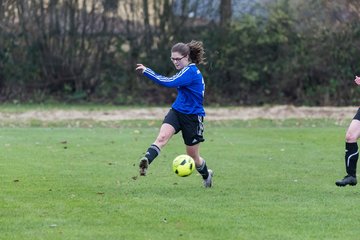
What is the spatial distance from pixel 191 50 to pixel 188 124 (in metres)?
0.98

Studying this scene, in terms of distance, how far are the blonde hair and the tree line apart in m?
18.0

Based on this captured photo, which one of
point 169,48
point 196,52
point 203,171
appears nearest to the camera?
point 203,171

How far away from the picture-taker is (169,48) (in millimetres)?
29969

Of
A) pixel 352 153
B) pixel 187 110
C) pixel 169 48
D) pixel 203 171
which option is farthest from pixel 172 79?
pixel 169 48

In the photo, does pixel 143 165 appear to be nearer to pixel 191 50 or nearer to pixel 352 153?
pixel 191 50

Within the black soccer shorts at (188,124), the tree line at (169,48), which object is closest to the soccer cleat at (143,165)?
the black soccer shorts at (188,124)

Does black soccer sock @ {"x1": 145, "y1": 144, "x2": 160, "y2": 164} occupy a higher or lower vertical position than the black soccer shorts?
lower

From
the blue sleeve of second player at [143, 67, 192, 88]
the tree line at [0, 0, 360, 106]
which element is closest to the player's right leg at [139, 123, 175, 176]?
the blue sleeve of second player at [143, 67, 192, 88]

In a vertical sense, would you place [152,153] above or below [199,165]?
above

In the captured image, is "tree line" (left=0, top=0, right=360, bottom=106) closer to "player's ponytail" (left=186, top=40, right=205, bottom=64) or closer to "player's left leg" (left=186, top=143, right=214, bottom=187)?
"player's ponytail" (left=186, top=40, right=205, bottom=64)

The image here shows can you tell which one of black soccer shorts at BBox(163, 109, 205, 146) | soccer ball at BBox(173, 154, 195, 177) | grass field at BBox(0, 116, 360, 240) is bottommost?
grass field at BBox(0, 116, 360, 240)

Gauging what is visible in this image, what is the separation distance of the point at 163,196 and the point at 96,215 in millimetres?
1641

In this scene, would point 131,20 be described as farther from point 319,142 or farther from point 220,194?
point 220,194

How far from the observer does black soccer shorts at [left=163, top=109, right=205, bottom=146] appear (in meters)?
11.3
